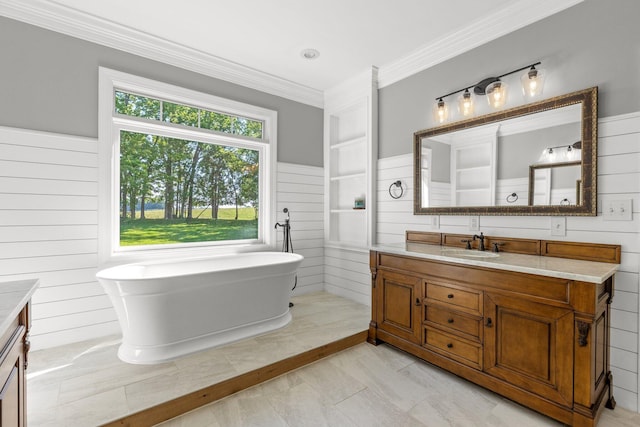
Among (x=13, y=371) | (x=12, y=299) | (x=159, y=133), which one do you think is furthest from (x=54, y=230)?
(x=13, y=371)

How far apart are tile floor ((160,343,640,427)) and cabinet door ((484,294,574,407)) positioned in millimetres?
234

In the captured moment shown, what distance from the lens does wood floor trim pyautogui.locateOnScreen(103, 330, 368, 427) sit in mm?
1766

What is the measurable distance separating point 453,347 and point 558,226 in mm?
1142

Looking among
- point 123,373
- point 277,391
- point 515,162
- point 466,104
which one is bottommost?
point 277,391

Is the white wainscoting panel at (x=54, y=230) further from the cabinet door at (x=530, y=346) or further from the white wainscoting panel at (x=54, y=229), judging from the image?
the cabinet door at (x=530, y=346)

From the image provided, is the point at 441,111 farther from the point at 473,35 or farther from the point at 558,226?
the point at 558,226

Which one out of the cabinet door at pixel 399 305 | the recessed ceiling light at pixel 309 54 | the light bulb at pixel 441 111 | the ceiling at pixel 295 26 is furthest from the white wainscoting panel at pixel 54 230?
the light bulb at pixel 441 111

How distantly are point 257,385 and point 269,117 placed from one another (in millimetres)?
2871

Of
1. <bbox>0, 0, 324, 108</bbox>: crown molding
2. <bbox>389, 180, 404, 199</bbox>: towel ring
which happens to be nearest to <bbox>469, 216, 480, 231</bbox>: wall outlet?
<bbox>389, 180, 404, 199</bbox>: towel ring

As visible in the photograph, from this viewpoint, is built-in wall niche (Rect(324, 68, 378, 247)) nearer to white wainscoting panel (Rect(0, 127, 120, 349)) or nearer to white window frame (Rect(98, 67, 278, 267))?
white window frame (Rect(98, 67, 278, 267))

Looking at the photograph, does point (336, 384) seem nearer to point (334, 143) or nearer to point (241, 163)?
point (241, 163)

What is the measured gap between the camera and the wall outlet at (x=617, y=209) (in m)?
1.90

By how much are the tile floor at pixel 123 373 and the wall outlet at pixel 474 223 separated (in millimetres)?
1353

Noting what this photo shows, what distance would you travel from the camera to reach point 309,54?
10.4 feet
